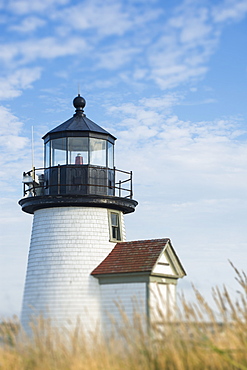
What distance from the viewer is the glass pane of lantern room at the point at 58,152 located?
55.7ft

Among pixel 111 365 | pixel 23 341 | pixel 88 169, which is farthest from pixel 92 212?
pixel 111 365

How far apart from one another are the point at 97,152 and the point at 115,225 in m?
2.32

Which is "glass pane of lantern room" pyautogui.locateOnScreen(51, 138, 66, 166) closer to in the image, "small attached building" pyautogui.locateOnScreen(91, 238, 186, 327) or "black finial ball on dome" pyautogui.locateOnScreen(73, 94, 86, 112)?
"black finial ball on dome" pyautogui.locateOnScreen(73, 94, 86, 112)

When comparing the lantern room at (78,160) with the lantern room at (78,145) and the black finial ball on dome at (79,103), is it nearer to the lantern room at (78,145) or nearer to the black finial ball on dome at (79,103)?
the lantern room at (78,145)

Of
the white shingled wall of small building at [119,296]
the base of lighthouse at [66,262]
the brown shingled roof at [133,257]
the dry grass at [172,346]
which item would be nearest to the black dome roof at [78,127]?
the base of lighthouse at [66,262]

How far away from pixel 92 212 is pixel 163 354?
10.8 metres

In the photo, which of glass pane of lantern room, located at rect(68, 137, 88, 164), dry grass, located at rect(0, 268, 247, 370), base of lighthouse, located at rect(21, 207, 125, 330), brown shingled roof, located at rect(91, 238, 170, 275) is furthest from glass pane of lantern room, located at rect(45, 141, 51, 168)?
dry grass, located at rect(0, 268, 247, 370)

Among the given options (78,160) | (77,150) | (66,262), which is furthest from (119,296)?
(77,150)

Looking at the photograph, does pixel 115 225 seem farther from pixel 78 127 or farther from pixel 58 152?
pixel 78 127

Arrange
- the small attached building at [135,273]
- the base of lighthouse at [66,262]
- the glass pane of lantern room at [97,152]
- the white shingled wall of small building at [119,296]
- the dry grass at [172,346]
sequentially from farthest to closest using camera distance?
the glass pane of lantern room at [97,152]
the base of lighthouse at [66,262]
the small attached building at [135,273]
the white shingled wall of small building at [119,296]
the dry grass at [172,346]

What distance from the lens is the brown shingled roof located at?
15641 mm

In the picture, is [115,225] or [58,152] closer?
[58,152]

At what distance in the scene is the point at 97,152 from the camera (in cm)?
1717

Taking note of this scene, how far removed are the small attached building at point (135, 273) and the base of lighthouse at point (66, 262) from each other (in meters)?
0.29
